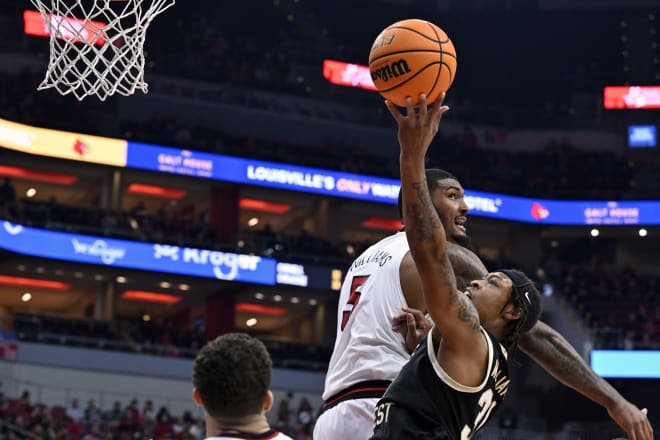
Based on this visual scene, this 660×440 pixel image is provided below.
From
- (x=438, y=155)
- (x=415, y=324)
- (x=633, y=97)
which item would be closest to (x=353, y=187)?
(x=438, y=155)

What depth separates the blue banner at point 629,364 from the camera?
96.1 feet

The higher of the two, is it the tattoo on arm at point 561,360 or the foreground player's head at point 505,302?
the foreground player's head at point 505,302

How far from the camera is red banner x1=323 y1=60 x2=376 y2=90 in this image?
118ft

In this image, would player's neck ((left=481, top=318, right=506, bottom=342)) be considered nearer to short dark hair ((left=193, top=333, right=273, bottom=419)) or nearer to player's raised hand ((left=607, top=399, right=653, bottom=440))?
player's raised hand ((left=607, top=399, right=653, bottom=440))

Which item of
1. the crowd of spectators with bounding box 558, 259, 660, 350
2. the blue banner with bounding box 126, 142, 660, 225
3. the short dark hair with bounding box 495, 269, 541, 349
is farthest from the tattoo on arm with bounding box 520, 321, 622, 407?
the blue banner with bounding box 126, 142, 660, 225

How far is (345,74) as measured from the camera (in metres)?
36.2

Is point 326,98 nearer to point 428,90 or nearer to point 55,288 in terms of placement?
point 55,288

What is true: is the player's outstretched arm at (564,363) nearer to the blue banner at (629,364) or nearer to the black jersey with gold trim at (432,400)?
the black jersey with gold trim at (432,400)

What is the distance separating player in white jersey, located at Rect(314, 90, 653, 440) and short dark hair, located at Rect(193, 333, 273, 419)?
5.22ft

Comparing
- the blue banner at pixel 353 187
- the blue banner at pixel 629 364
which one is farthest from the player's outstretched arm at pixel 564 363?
the blue banner at pixel 353 187

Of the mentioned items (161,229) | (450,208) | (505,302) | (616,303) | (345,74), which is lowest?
(505,302)

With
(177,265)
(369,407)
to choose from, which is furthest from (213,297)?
(369,407)

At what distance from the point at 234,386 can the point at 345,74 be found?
3336 centimetres

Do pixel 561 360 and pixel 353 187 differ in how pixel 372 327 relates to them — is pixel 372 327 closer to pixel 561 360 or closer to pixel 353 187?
pixel 561 360
